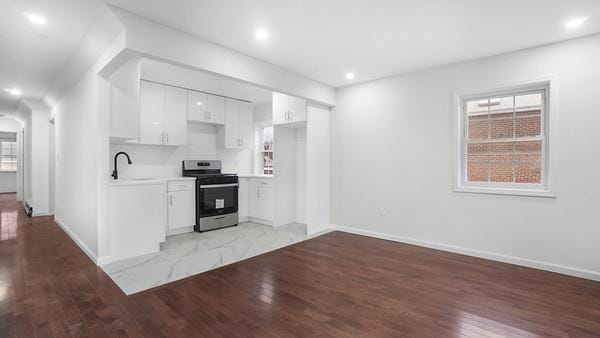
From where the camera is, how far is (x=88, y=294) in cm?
244

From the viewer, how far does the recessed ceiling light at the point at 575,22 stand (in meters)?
2.54

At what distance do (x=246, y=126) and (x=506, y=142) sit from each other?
445cm

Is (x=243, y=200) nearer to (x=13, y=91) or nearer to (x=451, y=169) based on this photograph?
(x=451, y=169)

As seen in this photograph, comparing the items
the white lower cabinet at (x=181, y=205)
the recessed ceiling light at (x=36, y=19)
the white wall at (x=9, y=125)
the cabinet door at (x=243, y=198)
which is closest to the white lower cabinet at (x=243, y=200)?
the cabinet door at (x=243, y=198)

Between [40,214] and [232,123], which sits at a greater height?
[232,123]

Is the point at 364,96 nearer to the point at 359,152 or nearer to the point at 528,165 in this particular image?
the point at 359,152

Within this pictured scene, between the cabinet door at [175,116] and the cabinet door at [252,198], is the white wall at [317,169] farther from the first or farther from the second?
the cabinet door at [175,116]

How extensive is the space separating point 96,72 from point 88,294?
230 cm

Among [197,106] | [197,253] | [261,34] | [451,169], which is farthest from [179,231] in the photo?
[451,169]

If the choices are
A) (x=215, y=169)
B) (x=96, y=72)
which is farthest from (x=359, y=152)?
(x=96, y=72)

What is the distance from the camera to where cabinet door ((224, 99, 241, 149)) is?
5.50 meters

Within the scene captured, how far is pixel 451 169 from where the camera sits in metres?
3.71

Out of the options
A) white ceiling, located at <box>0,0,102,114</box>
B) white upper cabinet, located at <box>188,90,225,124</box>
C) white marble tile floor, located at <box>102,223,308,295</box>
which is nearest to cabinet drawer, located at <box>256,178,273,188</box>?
white marble tile floor, located at <box>102,223,308,295</box>

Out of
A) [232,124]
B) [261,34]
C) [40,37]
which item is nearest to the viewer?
[261,34]
